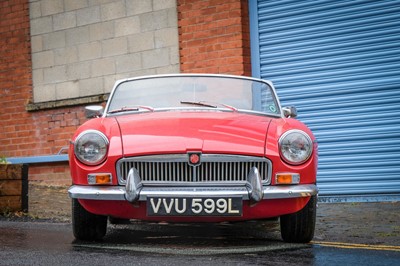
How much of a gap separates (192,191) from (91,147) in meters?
0.85

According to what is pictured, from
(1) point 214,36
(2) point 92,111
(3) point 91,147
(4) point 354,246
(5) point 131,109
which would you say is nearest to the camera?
(3) point 91,147

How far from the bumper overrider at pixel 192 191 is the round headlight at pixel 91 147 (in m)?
0.22

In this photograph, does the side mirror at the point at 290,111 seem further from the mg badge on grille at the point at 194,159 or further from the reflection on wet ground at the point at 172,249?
the mg badge on grille at the point at 194,159

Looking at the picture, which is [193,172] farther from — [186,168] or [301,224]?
[301,224]

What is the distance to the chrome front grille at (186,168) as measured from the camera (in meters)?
5.48

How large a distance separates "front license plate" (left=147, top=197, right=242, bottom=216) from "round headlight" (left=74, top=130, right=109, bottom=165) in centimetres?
57

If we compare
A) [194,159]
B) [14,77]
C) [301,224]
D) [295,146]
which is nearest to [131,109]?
[194,159]

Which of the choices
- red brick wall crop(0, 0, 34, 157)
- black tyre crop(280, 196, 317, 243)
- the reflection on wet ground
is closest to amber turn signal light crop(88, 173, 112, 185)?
the reflection on wet ground

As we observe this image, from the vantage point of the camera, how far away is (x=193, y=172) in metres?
5.49

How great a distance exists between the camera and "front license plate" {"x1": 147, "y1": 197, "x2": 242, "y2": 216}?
5.29 m

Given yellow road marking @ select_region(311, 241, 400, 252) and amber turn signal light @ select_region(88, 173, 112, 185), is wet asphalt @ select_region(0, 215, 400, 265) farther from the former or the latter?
amber turn signal light @ select_region(88, 173, 112, 185)

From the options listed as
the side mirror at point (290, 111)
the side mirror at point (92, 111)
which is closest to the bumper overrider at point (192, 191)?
the side mirror at point (92, 111)

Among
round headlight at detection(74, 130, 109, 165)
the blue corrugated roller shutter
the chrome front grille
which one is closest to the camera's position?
the chrome front grille

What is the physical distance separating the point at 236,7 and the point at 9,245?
19.3 feet
